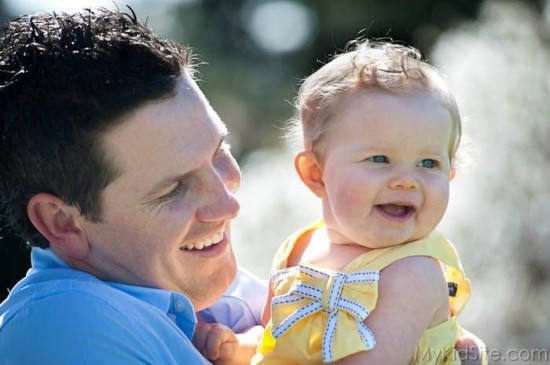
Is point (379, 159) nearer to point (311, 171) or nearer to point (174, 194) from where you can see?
point (311, 171)

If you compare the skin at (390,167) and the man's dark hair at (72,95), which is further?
the skin at (390,167)

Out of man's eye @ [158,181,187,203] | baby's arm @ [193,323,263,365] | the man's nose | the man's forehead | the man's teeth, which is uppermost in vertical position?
the man's forehead

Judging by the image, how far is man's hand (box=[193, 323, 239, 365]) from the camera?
10.4 ft

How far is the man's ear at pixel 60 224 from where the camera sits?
296 centimetres

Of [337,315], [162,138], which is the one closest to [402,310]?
[337,315]

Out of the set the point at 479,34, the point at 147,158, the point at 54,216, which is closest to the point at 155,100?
the point at 147,158

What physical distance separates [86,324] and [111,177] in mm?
430

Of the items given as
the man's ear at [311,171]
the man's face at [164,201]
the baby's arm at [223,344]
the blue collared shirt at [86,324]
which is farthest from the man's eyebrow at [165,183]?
the baby's arm at [223,344]

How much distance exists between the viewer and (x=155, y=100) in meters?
2.93

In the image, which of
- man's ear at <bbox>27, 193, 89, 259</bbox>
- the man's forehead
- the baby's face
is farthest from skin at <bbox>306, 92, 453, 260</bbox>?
man's ear at <bbox>27, 193, 89, 259</bbox>

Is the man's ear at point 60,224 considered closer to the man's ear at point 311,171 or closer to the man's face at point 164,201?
the man's face at point 164,201

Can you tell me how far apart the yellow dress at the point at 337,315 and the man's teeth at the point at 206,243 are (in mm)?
234

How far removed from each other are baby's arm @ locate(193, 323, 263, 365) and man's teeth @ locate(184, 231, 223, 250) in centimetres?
29

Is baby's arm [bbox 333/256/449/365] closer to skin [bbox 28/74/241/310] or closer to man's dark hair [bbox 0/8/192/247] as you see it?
skin [bbox 28/74/241/310]
